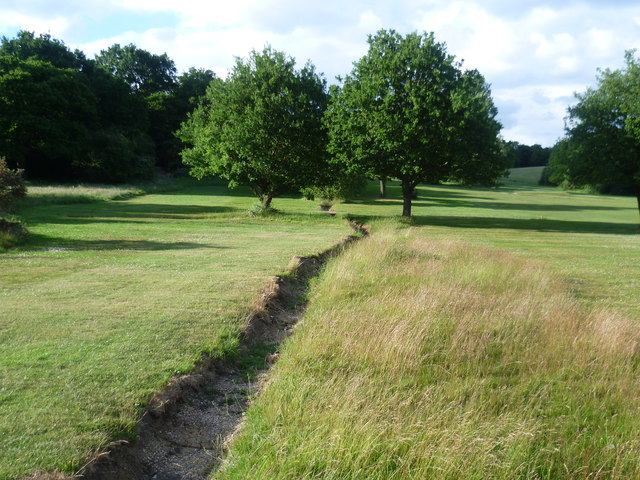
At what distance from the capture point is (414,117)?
32188 mm

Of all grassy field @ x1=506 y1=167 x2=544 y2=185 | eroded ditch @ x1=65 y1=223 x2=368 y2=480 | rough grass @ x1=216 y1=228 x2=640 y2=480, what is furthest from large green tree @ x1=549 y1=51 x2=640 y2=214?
grassy field @ x1=506 y1=167 x2=544 y2=185

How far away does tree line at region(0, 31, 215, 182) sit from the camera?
55.7m

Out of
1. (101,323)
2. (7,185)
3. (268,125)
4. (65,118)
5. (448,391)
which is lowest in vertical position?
(448,391)

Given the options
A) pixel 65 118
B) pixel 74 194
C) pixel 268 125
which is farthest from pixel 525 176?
pixel 74 194

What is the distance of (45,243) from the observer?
18016 mm

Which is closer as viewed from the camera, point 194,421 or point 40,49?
point 194,421

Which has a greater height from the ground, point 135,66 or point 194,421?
point 135,66

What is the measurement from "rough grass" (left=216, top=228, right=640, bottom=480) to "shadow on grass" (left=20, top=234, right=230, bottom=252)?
915 cm

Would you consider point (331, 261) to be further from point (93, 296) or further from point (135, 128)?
point (135, 128)

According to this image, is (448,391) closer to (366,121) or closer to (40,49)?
(366,121)

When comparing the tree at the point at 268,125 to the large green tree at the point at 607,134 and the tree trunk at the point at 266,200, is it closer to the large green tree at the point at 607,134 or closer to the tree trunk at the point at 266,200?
the tree trunk at the point at 266,200

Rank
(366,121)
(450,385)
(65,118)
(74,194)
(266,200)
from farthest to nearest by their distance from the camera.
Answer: (65,118) < (74,194) < (266,200) < (366,121) < (450,385)

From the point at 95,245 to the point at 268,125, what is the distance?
1767cm

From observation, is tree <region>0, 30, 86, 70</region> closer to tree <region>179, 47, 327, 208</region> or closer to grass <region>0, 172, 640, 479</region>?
tree <region>179, 47, 327, 208</region>
